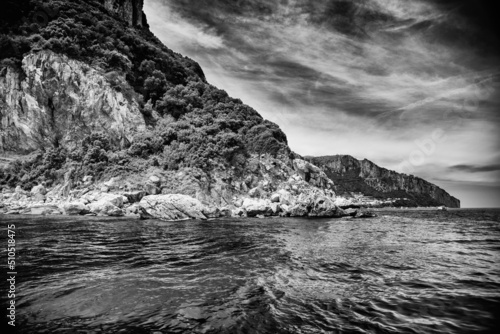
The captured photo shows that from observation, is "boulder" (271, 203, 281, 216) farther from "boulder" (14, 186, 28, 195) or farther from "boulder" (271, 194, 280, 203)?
"boulder" (14, 186, 28, 195)

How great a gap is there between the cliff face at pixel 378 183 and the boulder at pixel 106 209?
409 feet

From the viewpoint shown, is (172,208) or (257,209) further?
(257,209)

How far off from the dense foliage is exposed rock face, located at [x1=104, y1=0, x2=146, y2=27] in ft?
16.8

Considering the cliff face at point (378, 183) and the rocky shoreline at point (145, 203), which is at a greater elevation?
the cliff face at point (378, 183)

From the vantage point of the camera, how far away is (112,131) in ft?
152

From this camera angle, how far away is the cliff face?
150 meters

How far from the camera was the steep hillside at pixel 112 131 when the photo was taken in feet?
123

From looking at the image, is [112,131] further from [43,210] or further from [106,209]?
[106,209]

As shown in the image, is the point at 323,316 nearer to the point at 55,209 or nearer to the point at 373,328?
the point at 373,328

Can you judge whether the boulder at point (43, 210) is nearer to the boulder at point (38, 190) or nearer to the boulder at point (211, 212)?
the boulder at point (38, 190)

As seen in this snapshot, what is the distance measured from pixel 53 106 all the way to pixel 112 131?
485 inches

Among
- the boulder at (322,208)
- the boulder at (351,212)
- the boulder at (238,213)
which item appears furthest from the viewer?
the boulder at (351,212)

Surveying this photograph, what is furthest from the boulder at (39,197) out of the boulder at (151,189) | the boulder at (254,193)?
the boulder at (254,193)

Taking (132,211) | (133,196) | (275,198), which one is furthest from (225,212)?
(133,196)
